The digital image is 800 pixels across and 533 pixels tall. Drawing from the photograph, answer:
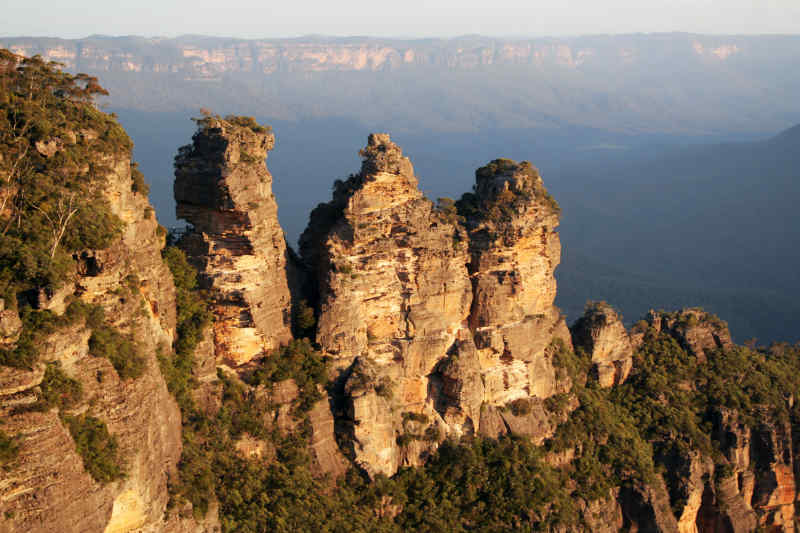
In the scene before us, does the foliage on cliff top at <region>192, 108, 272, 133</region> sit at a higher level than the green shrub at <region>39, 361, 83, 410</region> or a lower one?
higher

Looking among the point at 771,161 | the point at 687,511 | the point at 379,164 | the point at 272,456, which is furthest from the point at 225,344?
→ the point at 771,161

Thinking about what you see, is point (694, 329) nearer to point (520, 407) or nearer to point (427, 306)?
point (520, 407)

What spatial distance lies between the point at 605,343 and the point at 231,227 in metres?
23.2

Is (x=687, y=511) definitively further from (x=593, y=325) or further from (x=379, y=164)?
(x=379, y=164)

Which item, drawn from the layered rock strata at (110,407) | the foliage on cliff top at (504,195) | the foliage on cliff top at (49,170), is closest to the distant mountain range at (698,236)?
the foliage on cliff top at (504,195)

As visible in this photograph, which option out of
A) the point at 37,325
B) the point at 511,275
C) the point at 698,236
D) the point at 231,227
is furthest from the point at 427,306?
the point at 698,236

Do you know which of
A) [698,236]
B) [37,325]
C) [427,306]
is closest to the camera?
[37,325]

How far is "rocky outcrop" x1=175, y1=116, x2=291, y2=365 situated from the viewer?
27984mm

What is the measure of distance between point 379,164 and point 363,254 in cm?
390

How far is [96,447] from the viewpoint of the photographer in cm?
1942

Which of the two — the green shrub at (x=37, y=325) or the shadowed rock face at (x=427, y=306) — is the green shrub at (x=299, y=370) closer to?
the shadowed rock face at (x=427, y=306)

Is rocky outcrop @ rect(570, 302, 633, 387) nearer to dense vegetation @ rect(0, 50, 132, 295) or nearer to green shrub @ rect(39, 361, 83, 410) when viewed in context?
dense vegetation @ rect(0, 50, 132, 295)

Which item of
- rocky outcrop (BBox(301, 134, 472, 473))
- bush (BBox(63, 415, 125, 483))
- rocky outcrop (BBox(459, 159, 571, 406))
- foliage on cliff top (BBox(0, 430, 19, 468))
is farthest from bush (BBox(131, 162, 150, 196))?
rocky outcrop (BBox(459, 159, 571, 406))

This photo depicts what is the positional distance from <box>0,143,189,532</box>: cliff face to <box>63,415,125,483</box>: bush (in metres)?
0.20
